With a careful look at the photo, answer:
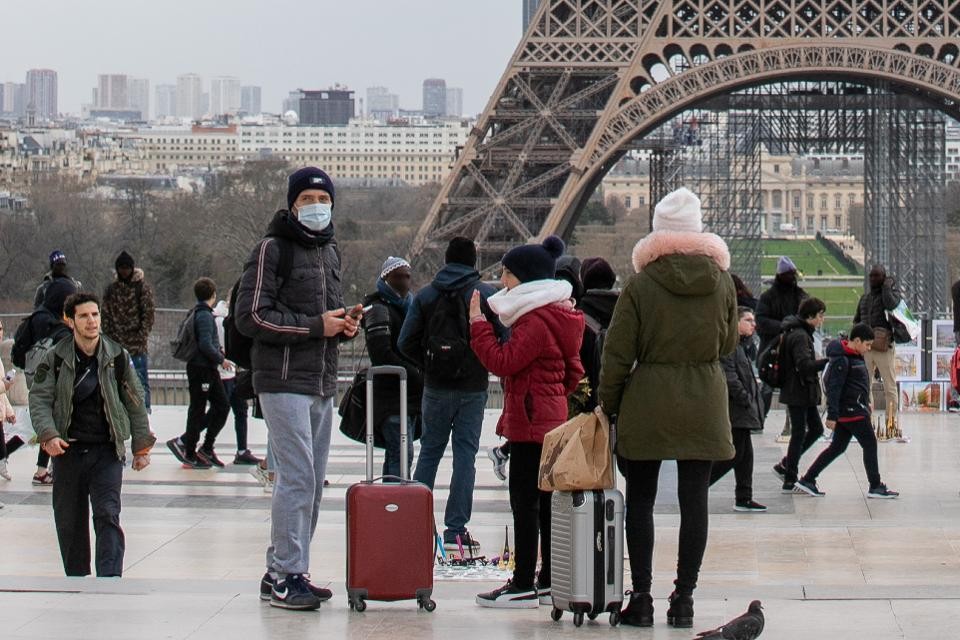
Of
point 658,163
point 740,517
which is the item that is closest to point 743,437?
point 740,517

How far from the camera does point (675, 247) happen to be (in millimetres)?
7305

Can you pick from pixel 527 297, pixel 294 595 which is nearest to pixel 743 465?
pixel 527 297

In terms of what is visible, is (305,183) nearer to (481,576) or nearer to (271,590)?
(271,590)

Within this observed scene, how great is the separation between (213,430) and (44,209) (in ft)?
153

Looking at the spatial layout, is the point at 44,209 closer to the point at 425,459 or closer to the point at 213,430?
the point at 213,430

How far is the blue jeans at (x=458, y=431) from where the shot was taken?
367 inches

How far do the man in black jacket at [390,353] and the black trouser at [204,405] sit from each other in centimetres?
295

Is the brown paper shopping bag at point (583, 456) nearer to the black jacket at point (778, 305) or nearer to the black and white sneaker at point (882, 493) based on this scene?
the black and white sneaker at point (882, 493)

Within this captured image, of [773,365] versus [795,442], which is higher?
[773,365]

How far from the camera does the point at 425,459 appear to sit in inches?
373

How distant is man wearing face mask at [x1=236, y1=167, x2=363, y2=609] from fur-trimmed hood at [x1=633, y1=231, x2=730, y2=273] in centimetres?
108

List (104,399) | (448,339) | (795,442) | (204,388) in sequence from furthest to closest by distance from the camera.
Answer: (204,388) → (795,442) → (448,339) → (104,399)

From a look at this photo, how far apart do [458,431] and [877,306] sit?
714cm

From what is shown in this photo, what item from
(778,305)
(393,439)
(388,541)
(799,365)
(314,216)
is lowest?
(388,541)
